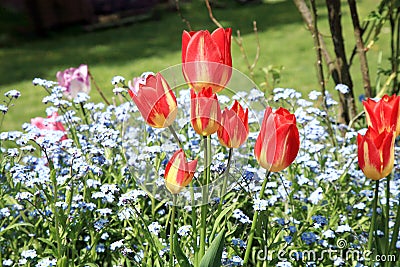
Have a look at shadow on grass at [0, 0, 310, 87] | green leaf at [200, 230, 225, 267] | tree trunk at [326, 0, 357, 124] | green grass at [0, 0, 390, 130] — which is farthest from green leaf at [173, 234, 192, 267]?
shadow on grass at [0, 0, 310, 87]

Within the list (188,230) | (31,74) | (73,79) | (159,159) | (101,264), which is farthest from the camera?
(31,74)

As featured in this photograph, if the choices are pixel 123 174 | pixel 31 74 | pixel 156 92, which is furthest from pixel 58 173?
pixel 31 74

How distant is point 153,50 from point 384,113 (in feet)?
20.9

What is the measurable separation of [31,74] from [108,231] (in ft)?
17.8

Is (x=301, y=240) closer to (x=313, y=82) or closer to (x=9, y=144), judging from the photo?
(x=9, y=144)

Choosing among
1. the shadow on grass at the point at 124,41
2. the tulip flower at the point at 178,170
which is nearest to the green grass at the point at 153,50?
the shadow on grass at the point at 124,41

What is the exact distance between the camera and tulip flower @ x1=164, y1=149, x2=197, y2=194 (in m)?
1.44

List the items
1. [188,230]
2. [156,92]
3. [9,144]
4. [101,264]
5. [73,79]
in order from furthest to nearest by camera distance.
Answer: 1. [9,144]
2. [73,79]
3. [101,264]
4. [188,230]
5. [156,92]

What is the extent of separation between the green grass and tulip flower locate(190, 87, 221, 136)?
423 cm

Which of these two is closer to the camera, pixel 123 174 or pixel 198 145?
pixel 123 174

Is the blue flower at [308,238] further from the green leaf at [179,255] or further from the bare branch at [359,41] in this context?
the bare branch at [359,41]

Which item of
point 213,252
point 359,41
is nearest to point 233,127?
point 213,252

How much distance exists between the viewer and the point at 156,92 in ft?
4.76

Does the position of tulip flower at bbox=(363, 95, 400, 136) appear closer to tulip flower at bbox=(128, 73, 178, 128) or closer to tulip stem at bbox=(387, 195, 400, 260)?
tulip stem at bbox=(387, 195, 400, 260)
